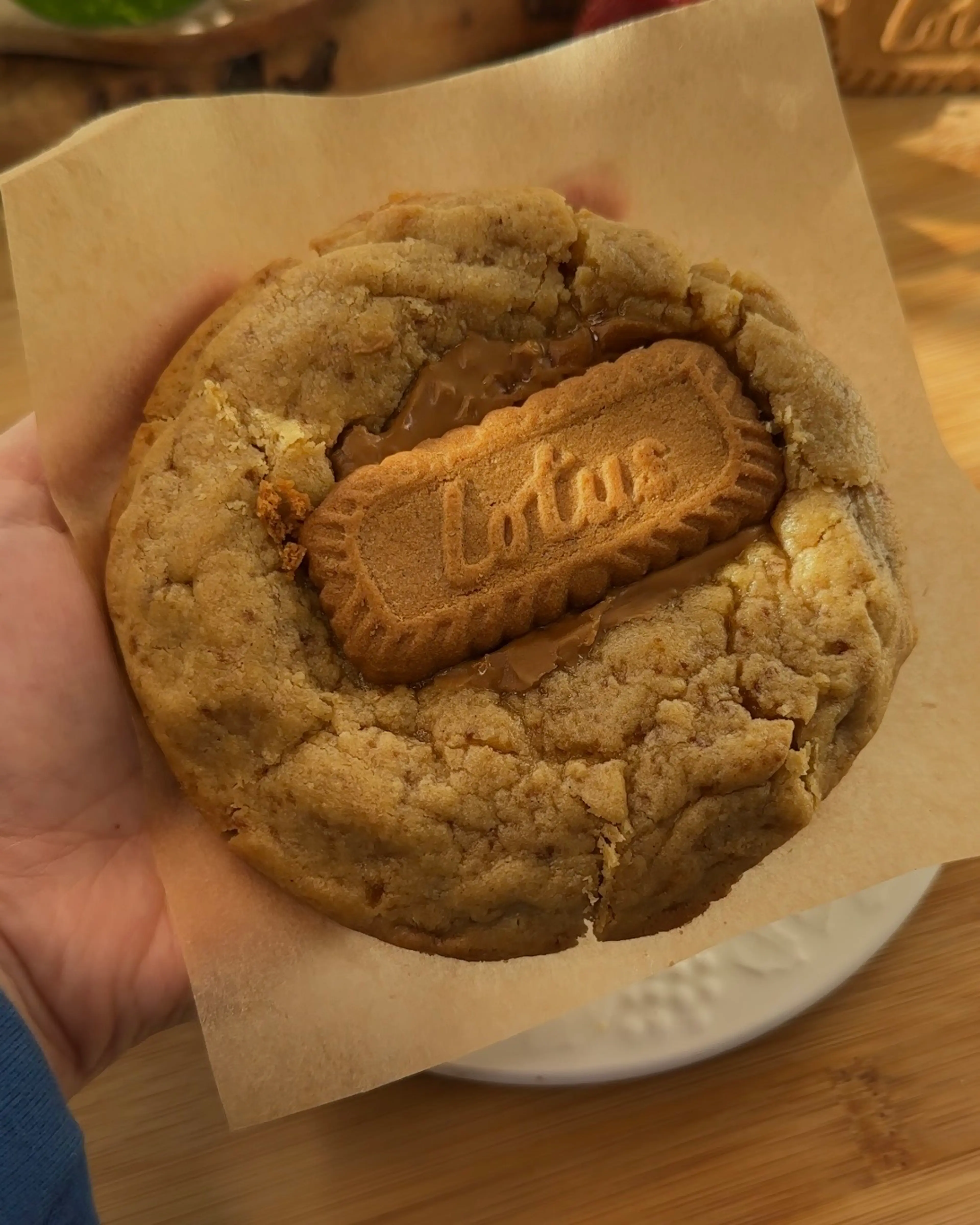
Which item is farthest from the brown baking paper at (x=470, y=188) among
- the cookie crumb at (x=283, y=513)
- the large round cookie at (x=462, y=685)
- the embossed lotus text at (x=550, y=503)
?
the embossed lotus text at (x=550, y=503)

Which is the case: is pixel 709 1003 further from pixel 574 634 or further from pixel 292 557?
pixel 292 557

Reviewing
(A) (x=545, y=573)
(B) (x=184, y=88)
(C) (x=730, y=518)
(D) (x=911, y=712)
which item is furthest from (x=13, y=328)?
(D) (x=911, y=712)

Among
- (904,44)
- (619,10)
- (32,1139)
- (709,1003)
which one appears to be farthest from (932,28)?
(32,1139)

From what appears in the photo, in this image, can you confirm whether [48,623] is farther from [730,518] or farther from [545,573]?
[730,518]

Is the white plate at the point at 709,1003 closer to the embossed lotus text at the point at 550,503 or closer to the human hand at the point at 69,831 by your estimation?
the human hand at the point at 69,831

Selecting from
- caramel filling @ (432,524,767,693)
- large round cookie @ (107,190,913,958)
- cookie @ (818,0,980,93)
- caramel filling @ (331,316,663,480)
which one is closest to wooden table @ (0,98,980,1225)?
large round cookie @ (107,190,913,958)

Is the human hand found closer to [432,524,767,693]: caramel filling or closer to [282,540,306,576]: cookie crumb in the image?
[282,540,306,576]: cookie crumb

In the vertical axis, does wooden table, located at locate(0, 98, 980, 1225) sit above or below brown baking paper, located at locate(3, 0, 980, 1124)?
below
